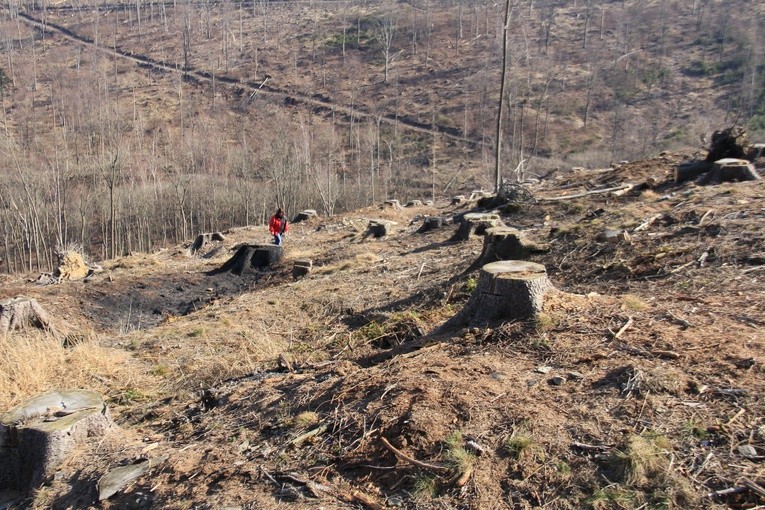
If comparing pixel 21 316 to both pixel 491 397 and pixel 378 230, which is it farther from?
pixel 378 230

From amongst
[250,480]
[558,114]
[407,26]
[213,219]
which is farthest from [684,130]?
[250,480]

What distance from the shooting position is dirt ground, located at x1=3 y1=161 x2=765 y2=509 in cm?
328

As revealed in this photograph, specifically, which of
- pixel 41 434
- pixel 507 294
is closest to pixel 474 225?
A: pixel 507 294

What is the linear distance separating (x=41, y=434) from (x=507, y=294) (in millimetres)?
4033

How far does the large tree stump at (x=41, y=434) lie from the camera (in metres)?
4.61

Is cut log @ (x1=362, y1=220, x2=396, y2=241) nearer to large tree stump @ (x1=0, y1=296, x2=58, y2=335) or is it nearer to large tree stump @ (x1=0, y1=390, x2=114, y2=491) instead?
large tree stump @ (x1=0, y1=296, x2=58, y2=335)

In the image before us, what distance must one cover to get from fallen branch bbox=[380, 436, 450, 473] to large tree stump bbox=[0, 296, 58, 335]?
21.3 ft

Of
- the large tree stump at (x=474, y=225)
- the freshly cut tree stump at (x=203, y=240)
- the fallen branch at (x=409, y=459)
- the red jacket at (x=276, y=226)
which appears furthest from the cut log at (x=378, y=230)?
the fallen branch at (x=409, y=459)

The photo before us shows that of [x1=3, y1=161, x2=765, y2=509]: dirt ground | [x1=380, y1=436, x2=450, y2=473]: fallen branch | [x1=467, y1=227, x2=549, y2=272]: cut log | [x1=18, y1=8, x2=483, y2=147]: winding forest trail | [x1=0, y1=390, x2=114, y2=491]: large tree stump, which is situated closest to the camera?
[x1=3, y1=161, x2=765, y2=509]: dirt ground

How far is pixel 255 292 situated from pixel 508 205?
5.99 meters

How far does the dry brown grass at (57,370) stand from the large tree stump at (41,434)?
112 centimetres

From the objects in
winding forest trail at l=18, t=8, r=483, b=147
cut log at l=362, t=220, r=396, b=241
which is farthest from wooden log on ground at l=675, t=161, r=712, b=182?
winding forest trail at l=18, t=8, r=483, b=147

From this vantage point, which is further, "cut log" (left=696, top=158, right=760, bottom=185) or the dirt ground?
"cut log" (left=696, top=158, right=760, bottom=185)

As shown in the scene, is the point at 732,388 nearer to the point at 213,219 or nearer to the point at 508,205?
the point at 508,205
